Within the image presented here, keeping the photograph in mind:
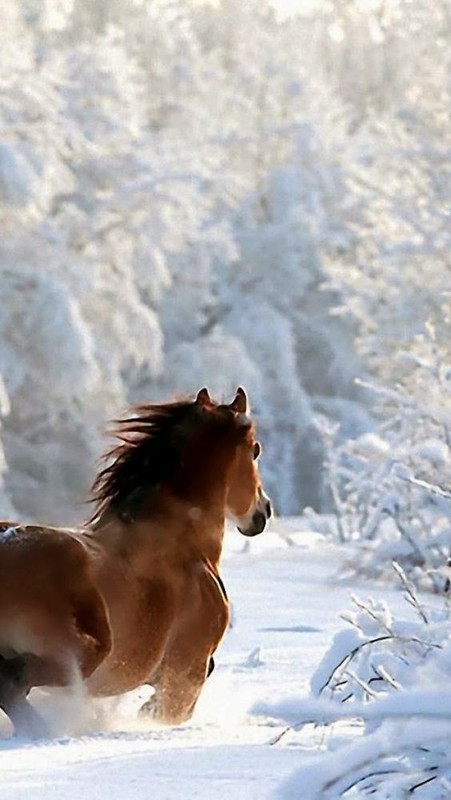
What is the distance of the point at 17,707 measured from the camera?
4230 mm

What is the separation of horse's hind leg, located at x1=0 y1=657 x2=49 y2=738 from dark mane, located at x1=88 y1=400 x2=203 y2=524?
90 cm

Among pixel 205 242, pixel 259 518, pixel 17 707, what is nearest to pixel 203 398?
pixel 259 518

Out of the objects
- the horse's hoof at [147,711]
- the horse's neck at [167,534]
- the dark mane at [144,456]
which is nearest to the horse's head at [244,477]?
the dark mane at [144,456]

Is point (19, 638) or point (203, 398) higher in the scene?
point (203, 398)

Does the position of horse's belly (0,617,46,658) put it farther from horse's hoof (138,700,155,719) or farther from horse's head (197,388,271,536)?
horse's head (197,388,271,536)

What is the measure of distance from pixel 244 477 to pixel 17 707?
166cm

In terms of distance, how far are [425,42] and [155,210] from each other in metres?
6.72

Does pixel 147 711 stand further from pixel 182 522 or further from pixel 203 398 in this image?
pixel 203 398

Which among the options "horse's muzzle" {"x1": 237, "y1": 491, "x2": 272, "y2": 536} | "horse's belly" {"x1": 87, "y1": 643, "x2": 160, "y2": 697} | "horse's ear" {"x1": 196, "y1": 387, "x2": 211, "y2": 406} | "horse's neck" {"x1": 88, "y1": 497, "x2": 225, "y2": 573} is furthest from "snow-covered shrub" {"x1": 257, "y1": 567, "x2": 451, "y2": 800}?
"horse's muzzle" {"x1": 237, "y1": 491, "x2": 272, "y2": 536}

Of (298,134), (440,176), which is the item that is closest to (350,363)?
(298,134)

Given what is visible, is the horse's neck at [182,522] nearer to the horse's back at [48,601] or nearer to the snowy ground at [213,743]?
the horse's back at [48,601]

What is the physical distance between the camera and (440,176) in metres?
25.0

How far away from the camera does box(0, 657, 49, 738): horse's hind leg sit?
165 inches

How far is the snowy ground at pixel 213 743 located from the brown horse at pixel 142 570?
0.15 m
